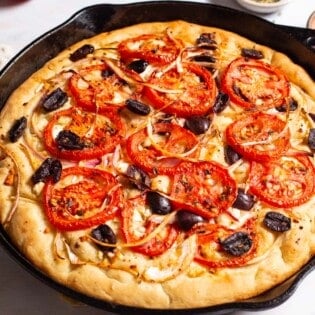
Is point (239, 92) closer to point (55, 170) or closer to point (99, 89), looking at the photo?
point (99, 89)

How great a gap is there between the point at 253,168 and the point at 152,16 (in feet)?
4.10

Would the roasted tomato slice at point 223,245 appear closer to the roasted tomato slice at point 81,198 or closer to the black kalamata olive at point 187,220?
the black kalamata olive at point 187,220

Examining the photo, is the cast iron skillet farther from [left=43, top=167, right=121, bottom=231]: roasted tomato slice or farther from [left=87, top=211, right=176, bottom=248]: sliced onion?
[left=87, top=211, right=176, bottom=248]: sliced onion

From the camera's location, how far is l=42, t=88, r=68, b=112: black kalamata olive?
3.15 metres

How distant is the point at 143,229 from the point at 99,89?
853mm

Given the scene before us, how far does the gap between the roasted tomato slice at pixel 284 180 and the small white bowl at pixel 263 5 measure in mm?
1567

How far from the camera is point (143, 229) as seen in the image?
2.72 meters

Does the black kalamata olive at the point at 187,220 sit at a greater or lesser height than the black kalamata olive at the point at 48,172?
lesser

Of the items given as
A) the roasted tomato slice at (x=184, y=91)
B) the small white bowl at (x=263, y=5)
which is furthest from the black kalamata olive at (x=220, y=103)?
the small white bowl at (x=263, y=5)

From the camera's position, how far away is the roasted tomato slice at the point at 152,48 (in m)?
3.38

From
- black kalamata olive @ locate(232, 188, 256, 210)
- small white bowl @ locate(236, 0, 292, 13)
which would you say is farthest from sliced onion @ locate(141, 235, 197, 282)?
small white bowl @ locate(236, 0, 292, 13)

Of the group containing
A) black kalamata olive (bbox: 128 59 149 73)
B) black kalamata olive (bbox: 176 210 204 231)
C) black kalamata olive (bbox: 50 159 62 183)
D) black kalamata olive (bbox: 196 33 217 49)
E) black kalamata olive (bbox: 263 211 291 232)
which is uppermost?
black kalamata olive (bbox: 196 33 217 49)

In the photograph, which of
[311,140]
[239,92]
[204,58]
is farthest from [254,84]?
[311,140]

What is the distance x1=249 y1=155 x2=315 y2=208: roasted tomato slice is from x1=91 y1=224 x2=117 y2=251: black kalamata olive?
0.66m
